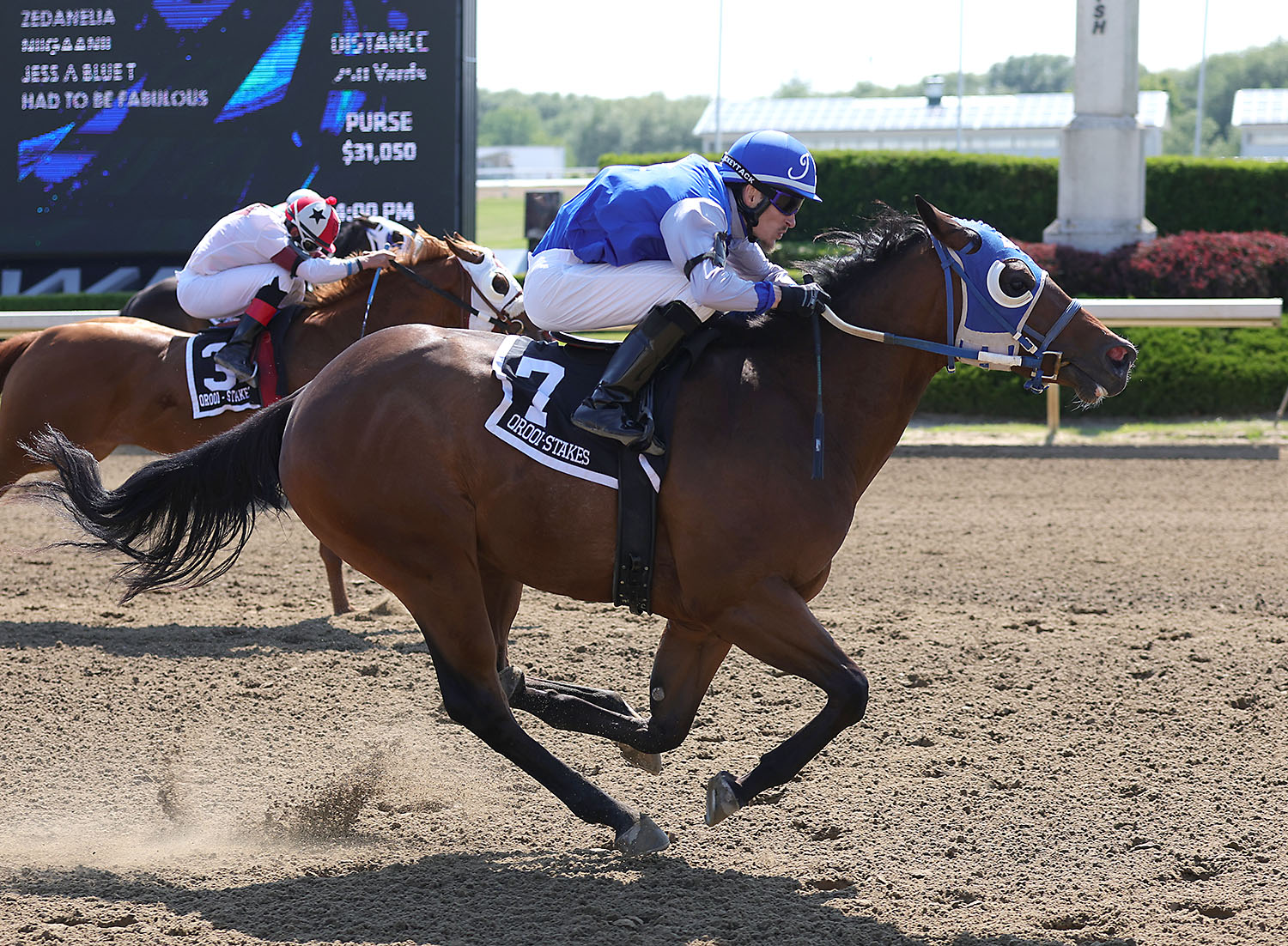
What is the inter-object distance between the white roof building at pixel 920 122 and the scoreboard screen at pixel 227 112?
1222 inches

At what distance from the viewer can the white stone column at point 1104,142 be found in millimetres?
12656

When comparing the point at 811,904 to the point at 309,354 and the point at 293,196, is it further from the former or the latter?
the point at 293,196

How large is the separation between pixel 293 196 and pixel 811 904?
4684 millimetres

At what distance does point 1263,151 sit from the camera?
40.7 m

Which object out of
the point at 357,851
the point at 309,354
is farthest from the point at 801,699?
the point at 309,354

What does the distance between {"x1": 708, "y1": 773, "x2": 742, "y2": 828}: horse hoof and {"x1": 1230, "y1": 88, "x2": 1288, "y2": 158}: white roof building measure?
42.9 metres

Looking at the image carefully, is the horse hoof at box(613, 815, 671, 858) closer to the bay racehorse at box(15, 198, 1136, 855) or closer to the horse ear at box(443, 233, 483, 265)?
the bay racehorse at box(15, 198, 1136, 855)

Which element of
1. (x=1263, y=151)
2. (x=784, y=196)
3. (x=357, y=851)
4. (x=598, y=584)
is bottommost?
(x=357, y=851)

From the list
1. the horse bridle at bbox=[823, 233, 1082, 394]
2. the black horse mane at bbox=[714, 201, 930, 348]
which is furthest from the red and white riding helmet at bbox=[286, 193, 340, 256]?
the horse bridle at bbox=[823, 233, 1082, 394]

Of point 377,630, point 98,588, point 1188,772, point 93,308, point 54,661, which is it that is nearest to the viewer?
point 1188,772

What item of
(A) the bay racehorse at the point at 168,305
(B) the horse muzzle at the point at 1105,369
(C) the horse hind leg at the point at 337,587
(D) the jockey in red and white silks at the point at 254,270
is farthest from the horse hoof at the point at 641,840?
(A) the bay racehorse at the point at 168,305

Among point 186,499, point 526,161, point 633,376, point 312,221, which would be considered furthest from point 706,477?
point 526,161

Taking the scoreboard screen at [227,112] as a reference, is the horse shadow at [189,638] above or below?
below

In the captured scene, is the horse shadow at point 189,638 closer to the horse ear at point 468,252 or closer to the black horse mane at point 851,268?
the horse ear at point 468,252
